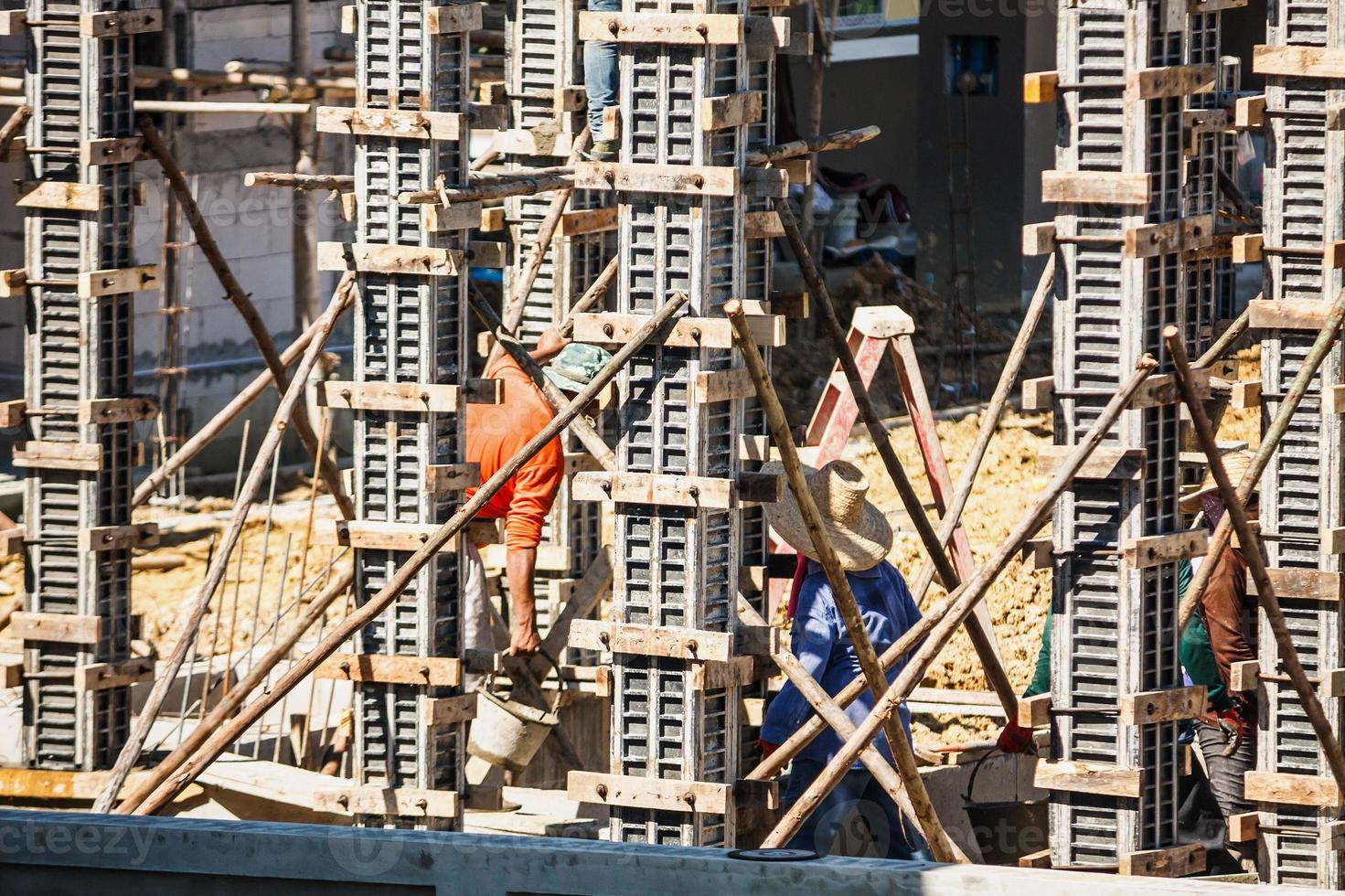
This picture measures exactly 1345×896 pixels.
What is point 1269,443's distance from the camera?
27.0 ft

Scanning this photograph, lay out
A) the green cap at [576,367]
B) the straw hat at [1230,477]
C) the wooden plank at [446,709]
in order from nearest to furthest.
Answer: the wooden plank at [446,709], the straw hat at [1230,477], the green cap at [576,367]

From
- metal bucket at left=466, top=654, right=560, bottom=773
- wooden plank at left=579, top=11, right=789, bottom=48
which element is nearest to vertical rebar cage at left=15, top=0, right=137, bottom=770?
metal bucket at left=466, top=654, right=560, bottom=773

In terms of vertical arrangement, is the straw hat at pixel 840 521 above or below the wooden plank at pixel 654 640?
above

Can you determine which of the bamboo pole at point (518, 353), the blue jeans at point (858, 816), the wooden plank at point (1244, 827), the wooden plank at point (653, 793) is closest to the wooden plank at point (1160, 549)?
the wooden plank at point (1244, 827)

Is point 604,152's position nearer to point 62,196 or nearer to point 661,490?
point 62,196

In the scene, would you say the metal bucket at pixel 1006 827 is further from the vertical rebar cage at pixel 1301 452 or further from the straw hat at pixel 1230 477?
the vertical rebar cage at pixel 1301 452

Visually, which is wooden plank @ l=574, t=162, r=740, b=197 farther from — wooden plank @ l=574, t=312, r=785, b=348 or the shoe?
the shoe

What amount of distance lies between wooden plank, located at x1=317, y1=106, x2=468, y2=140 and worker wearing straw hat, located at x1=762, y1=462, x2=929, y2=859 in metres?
1.99

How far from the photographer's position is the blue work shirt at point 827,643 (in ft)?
28.1

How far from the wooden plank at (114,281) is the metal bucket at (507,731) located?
2.49 m

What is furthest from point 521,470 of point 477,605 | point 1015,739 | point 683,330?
point 1015,739

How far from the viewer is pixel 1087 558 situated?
817cm

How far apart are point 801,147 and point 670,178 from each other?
1.17 meters

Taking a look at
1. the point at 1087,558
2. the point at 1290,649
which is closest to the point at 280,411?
the point at 1087,558
